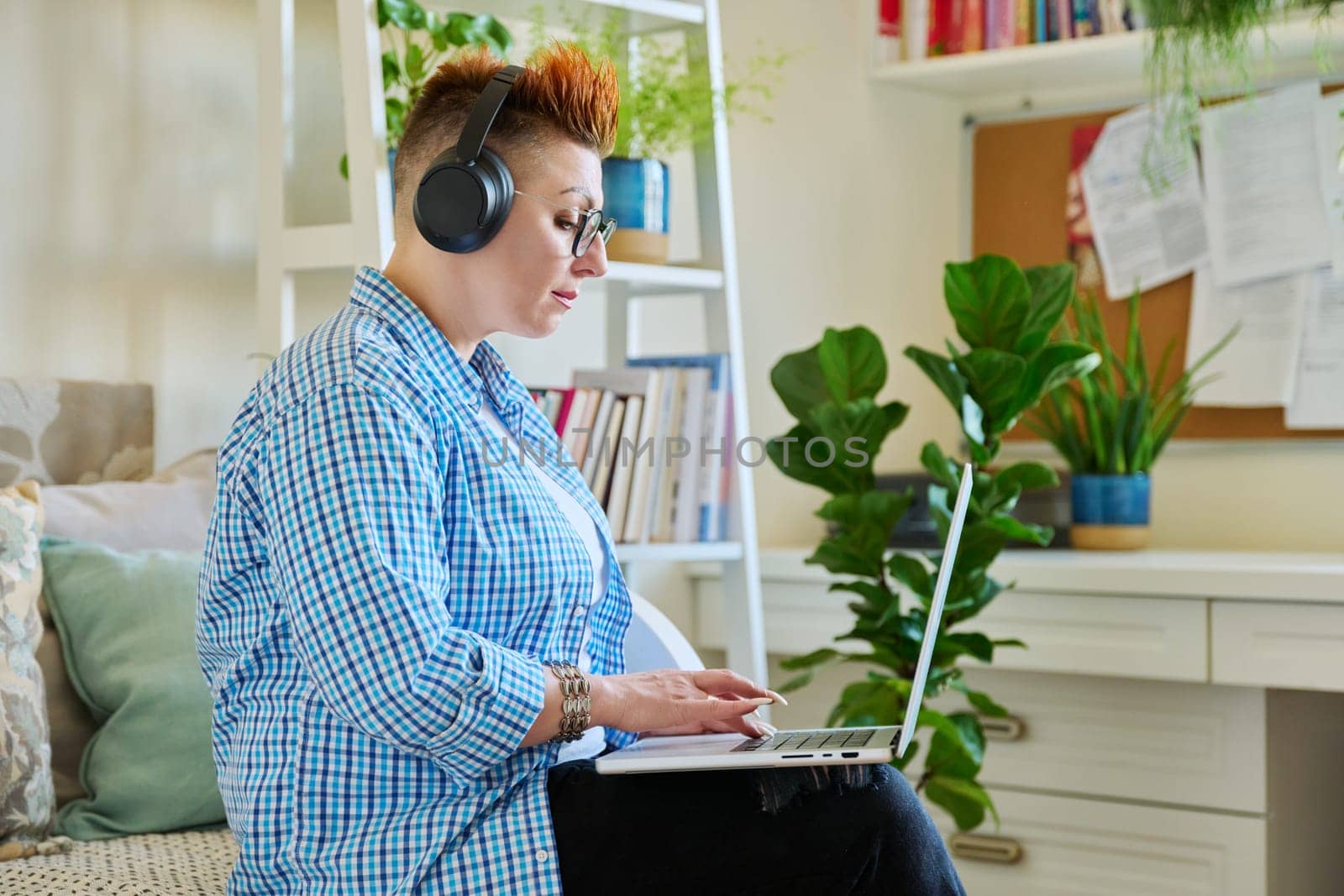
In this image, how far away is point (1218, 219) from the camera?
229 centimetres

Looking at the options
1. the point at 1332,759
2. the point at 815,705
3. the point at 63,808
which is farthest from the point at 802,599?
the point at 63,808

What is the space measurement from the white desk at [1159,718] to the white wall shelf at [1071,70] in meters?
0.76

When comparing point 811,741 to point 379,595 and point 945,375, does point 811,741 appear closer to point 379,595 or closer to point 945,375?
point 379,595

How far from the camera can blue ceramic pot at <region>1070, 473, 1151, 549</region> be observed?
2.15 metres

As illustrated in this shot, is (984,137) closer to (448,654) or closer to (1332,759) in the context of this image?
(1332,759)

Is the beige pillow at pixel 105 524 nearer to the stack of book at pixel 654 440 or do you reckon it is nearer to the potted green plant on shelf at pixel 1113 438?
the stack of book at pixel 654 440

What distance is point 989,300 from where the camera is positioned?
1741mm

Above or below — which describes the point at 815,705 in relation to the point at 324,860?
below

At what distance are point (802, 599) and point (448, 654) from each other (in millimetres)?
1237

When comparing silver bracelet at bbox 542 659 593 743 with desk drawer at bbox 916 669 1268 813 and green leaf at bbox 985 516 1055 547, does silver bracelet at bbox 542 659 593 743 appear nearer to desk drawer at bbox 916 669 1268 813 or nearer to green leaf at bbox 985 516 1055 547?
green leaf at bbox 985 516 1055 547

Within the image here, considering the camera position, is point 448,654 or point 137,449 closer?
point 448,654

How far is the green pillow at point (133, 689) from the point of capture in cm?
135

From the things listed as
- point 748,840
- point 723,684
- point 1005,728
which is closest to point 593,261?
point 723,684

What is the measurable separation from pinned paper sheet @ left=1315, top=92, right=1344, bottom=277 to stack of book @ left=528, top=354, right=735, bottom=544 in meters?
0.99
